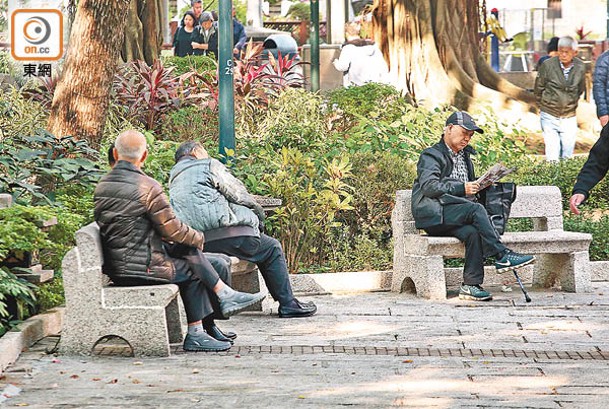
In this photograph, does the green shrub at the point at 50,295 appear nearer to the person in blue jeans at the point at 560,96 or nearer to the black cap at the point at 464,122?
the black cap at the point at 464,122

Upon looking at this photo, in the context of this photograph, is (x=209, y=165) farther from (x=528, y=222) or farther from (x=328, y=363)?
(x=528, y=222)

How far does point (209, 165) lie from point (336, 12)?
26.9 metres

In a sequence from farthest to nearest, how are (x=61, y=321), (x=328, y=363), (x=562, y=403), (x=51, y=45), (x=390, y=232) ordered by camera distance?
(x=51, y=45)
(x=390, y=232)
(x=61, y=321)
(x=328, y=363)
(x=562, y=403)

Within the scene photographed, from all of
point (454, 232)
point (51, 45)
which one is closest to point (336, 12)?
point (51, 45)

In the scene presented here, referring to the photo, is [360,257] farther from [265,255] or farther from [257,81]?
[257,81]

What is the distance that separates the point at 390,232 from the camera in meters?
12.5

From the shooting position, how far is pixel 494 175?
426 inches

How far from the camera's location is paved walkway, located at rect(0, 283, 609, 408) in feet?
23.2

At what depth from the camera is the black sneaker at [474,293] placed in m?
10.8

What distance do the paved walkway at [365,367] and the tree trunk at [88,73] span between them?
340 centimetres

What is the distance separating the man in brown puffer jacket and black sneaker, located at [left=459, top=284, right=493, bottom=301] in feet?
9.39

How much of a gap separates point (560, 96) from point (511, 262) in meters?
7.27

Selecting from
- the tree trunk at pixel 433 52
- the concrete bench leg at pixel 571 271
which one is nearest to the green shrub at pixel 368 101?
the tree trunk at pixel 433 52

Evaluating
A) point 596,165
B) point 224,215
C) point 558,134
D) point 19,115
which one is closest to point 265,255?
point 224,215
